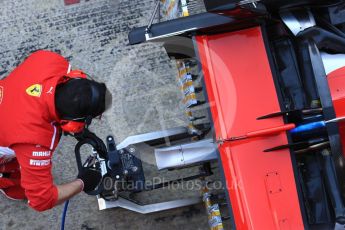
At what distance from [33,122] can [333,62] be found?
1668 millimetres

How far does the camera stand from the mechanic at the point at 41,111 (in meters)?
2.55

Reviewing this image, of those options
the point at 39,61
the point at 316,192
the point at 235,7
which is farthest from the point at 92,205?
the point at 235,7

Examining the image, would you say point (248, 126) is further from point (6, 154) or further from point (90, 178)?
point (6, 154)

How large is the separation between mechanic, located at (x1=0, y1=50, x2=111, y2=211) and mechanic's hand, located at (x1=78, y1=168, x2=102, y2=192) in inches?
11.2

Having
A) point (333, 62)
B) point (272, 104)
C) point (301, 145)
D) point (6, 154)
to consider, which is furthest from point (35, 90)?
point (333, 62)

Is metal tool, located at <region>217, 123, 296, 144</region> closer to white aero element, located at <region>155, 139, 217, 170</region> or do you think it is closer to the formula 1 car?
the formula 1 car

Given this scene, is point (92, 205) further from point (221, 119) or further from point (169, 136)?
point (221, 119)

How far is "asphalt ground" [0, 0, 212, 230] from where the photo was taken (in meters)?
4.02

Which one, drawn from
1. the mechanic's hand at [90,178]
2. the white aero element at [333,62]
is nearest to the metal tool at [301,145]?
the white aero element at [333,62]

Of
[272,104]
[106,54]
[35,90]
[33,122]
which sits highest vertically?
[106,54]

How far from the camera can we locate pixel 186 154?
10.1ft

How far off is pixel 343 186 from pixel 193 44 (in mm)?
1110

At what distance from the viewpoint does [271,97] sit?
2.83 meters

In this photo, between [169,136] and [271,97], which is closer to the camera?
[271,97]
